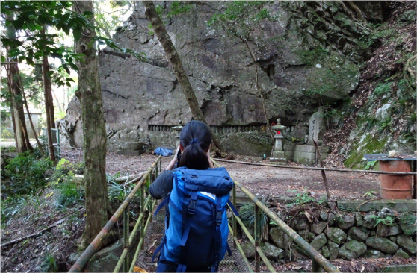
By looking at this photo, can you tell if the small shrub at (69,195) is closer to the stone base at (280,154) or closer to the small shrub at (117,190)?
the small shrub at (117,190)

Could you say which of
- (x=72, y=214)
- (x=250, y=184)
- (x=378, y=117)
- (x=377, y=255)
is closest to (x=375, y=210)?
(x=377, y=255)

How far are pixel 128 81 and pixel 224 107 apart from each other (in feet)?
14.0

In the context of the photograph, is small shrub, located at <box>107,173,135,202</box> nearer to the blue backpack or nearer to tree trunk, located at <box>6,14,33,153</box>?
the blue backpack

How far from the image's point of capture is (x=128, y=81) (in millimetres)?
11688

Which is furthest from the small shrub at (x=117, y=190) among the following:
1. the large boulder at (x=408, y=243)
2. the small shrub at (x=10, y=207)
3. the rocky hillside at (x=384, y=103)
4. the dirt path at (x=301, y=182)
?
the rocky hillside at (x=384, y=103)

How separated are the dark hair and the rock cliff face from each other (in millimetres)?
8803

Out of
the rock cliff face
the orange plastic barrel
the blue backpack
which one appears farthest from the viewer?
the rock cliff face

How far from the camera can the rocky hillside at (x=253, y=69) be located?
34.5ft

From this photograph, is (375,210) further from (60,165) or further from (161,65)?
(161,65)

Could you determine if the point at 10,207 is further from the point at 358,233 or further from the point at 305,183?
the point at 358,233

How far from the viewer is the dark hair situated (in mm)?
1507

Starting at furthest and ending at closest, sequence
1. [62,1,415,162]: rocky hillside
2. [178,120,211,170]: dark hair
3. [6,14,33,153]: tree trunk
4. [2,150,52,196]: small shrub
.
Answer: [62,1,415,162]: rocky hillside < [6,14,33,153]: tree trunk < [2,150,52,196]: small shrub < [178,120,211,170]: dark hair

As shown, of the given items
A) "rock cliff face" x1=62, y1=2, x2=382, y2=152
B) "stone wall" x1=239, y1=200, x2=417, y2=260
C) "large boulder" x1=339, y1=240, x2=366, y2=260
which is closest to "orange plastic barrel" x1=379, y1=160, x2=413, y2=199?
"stone wall" x1=239, y1=200, x2=417, y2=260

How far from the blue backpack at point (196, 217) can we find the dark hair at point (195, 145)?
0.12 m
